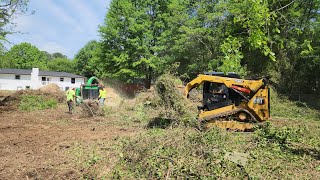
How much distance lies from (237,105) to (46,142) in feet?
21.7

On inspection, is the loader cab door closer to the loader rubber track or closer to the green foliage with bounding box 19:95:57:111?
the loader rubber track

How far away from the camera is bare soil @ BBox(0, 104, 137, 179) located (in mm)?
6863

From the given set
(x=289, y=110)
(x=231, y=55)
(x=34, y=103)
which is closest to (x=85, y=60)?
(x=34, y=103)

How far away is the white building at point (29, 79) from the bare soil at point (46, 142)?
1662 inches

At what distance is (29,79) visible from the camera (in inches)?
2212

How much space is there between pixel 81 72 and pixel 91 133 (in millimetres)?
62623

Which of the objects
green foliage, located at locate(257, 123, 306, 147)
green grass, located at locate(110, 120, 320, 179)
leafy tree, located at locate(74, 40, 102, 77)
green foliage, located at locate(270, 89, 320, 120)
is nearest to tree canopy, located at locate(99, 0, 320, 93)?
green foliage, located at locate(270, 89, 320, 120)

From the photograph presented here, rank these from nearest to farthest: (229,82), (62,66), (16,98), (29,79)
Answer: (229,82), (16,98), (29,79), (62,66)

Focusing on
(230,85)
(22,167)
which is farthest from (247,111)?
(22,167)

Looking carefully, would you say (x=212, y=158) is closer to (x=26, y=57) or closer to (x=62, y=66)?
(x=62, y=66)

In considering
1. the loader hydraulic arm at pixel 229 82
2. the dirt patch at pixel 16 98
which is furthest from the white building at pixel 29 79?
the loader hydraulic arm at pixel 229 82

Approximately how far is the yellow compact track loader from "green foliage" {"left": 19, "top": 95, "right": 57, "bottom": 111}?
13885 millimetres

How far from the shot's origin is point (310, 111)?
62.1 feet

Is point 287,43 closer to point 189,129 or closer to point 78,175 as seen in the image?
point 189,129
